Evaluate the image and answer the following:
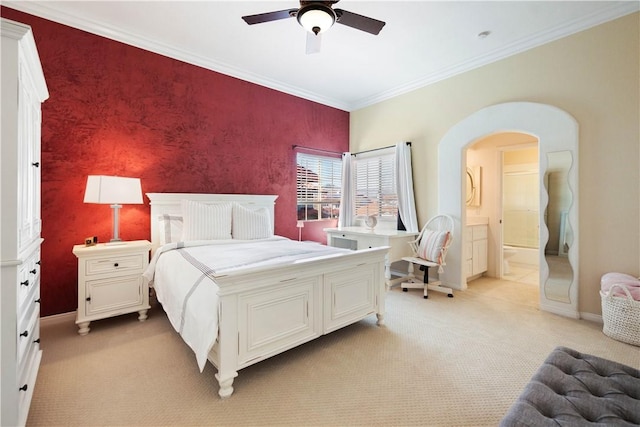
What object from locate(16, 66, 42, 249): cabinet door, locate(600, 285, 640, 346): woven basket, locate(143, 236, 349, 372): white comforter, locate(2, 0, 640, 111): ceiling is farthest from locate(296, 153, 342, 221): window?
locate(600, 285, 640, 346): woven basket

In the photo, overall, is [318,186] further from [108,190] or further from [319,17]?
[319,17]

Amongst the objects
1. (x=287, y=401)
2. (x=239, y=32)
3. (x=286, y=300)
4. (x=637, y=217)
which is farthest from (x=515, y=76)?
(x=287, y=401)

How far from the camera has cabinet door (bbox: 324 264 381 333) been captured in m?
2.29

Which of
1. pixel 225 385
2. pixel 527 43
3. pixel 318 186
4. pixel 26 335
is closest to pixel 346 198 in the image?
pixel 318 186

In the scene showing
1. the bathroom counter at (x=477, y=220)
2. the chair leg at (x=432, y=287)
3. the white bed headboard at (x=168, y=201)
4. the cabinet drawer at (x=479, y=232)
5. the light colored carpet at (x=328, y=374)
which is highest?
the white bed headboard at (x=168, y=201)

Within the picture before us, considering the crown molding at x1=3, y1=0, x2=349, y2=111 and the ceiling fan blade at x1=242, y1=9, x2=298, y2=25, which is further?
the crown molding at x1=3, y1=0, x2=349, y2=111

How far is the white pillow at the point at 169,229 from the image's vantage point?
122 inches

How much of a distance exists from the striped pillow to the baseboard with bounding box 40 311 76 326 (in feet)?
13.0

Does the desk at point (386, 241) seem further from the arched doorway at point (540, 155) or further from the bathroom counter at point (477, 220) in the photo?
the bathroom counter at point (477, 220)

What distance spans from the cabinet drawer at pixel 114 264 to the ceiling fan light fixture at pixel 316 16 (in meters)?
2.56

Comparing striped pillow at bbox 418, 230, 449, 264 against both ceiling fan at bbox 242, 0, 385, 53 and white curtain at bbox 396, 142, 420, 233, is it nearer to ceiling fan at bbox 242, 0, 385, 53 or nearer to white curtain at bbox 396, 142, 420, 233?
white curtain at bbox 396, 142, 420, 233

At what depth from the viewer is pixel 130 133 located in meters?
3.10

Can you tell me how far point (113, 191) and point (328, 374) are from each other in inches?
98.3

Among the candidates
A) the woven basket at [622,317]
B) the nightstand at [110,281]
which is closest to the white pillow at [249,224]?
the nightstand at [110,281]
